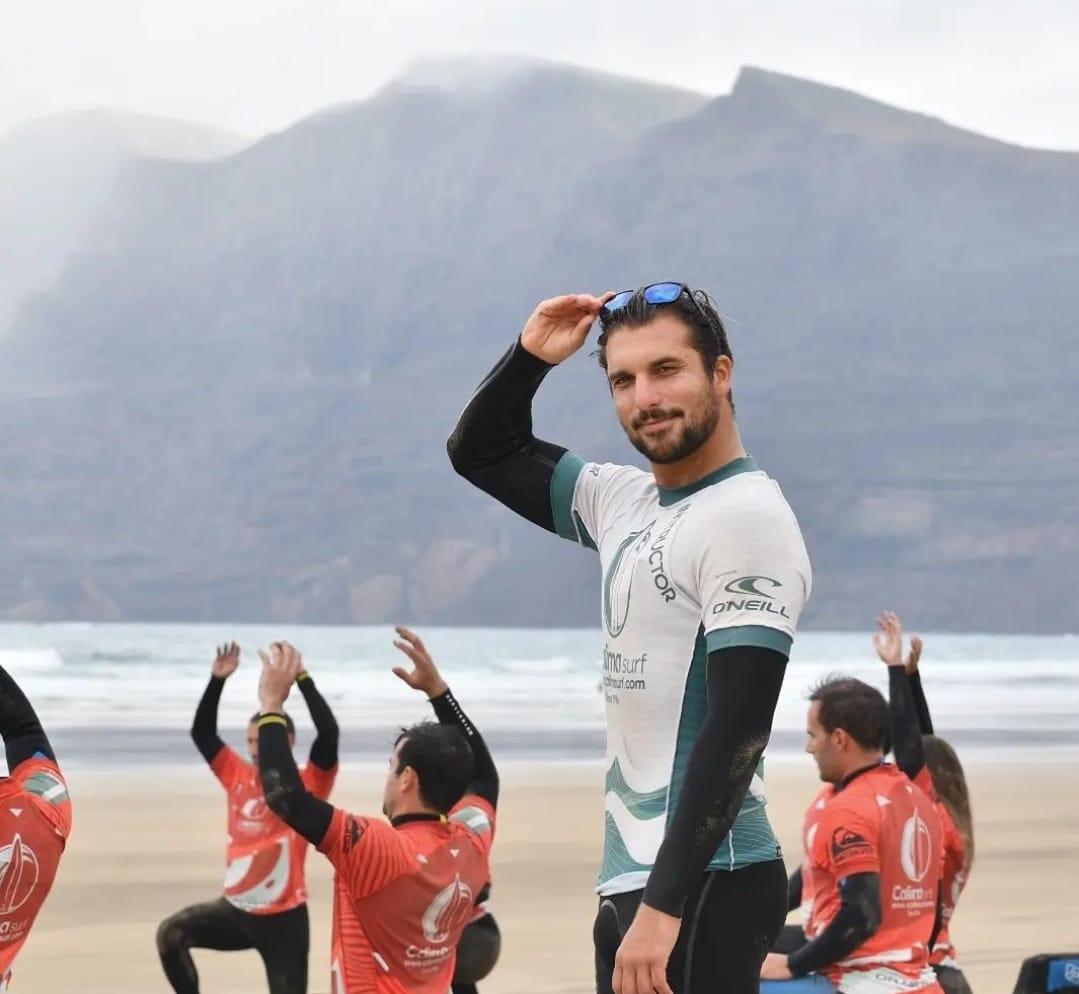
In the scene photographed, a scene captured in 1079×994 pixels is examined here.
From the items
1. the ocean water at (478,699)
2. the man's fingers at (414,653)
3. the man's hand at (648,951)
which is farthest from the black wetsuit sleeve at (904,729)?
the ocean water at (478,699)

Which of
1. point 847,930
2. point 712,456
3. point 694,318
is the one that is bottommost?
point 847,930

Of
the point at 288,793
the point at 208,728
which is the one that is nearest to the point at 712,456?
the point at 288,793

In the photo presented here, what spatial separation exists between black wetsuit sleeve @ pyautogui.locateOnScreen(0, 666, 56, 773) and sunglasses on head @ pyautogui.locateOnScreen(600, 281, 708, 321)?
143 centimetres

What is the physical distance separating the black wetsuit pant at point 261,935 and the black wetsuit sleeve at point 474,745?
1.63 m

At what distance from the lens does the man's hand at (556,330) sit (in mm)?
3174

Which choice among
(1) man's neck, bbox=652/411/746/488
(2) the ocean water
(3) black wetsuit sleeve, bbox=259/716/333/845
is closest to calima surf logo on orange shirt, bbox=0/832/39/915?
(3) black wetsuit sleeve, bbox=259/716/333/845

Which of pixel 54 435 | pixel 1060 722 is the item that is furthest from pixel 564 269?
Result: pixel 1060 722

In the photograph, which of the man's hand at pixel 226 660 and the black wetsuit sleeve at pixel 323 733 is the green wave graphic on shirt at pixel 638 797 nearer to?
the black wetsuit sleeve at pixel 323 733

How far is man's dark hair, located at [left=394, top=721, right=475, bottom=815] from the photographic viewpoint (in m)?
4.91

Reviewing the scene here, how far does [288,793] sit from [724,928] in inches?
81.7

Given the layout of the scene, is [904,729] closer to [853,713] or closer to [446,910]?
[853,713]

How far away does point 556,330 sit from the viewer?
321 centimetres

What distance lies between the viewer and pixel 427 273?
157 meters

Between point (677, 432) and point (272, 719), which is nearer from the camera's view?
point (677, 432)
